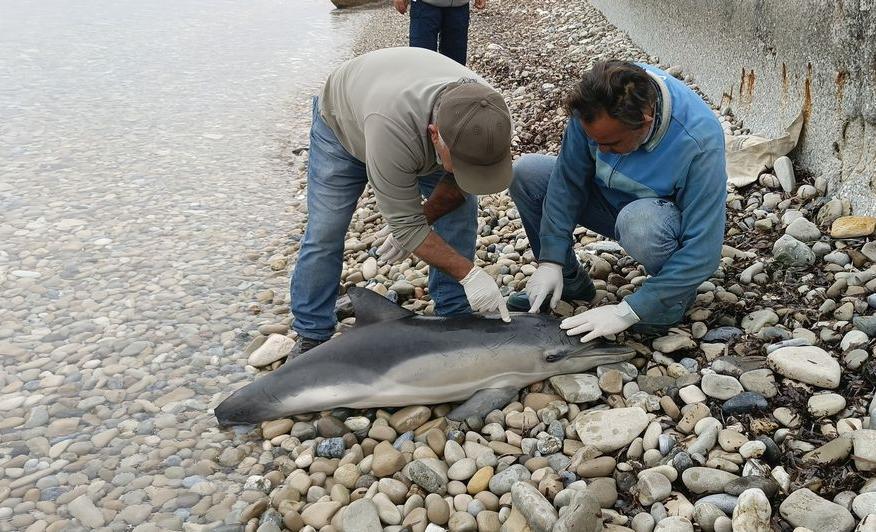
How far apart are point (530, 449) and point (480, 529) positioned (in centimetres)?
52

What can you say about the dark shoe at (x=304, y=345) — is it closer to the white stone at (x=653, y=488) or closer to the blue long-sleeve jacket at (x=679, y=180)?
the blue long-sleeve jacket at (x=679, y=180)

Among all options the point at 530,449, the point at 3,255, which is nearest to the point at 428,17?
the point at 3,255

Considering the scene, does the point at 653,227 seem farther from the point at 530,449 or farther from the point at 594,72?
the point at 530,449

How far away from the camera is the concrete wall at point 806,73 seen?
452 centimetres

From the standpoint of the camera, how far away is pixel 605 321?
386 centimetres

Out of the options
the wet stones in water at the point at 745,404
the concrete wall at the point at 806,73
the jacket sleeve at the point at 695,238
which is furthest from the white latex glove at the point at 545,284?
the concrete wall at the point at 806,73

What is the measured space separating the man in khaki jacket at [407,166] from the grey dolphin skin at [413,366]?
21 cm

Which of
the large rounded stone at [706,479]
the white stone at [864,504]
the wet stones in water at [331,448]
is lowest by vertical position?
the wet stones in water at [331,448]

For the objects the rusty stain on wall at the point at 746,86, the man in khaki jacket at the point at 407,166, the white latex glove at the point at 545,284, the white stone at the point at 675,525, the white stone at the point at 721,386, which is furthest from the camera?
the rusty stain on wall at the point at 746,86

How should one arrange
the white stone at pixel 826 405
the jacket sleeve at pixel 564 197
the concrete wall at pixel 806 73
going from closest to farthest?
the white stone at pixel 826 405
the jacket sleeve at pixel 564 197
the concrete wall at pixel 806 73

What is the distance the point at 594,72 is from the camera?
3.50 meters

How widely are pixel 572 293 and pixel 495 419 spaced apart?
42.7 inches

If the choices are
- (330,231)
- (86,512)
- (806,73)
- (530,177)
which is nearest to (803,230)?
(806,73)

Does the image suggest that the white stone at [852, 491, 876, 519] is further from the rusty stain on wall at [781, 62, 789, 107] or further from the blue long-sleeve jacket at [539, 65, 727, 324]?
the rusty stain on wall at [781, 62, 789, 107]
